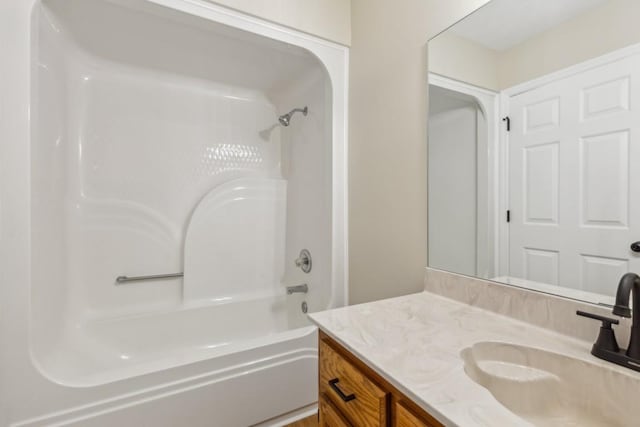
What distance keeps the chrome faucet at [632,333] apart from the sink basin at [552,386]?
1.3 inches

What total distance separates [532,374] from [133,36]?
2.30 m

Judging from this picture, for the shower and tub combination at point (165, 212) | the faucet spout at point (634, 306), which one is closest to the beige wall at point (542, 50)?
the faucet spout at point (634, 306)

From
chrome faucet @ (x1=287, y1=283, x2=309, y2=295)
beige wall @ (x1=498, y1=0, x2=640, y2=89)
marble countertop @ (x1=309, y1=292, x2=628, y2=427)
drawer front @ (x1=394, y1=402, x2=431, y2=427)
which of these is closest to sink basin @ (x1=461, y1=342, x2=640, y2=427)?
marble countertop @ (x1=309, y1=292, x2=628, y2=427)

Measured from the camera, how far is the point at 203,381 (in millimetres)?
1238

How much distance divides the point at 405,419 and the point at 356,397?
0.16 meters

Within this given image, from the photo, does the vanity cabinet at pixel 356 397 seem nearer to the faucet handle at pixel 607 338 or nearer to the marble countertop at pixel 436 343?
the marble countertop at pixel 436 343

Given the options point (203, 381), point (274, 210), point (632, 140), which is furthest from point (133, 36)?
point (632, 140)

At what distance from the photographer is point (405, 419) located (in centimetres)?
55

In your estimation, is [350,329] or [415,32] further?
[415,32]

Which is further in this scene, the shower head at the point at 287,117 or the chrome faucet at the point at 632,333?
the shower head at the point at 287,117

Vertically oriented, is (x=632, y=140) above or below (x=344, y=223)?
above

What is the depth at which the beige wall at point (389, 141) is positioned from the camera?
1.23 meters

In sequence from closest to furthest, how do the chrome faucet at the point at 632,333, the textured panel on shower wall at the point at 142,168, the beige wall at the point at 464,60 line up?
the chrome faucet at the point at 632,333 < the beige wall at the point at 464,60 < the textured panel on shower wall at the point at 142,168

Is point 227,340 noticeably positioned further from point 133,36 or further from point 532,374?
point 133,36
